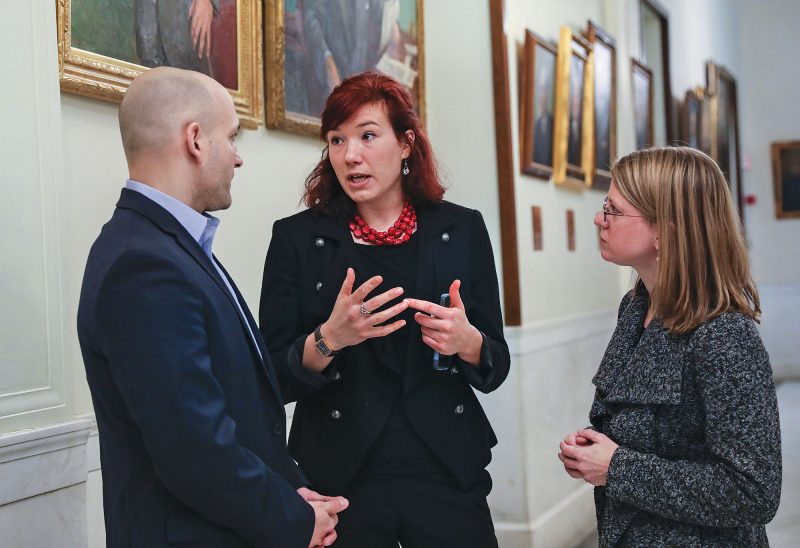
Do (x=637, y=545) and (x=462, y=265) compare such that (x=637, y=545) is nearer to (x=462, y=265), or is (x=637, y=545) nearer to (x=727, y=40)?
(x=462, y=265)

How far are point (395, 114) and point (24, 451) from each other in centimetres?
153

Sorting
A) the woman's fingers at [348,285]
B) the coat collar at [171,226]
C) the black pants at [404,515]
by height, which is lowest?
the black pants at [404,515]

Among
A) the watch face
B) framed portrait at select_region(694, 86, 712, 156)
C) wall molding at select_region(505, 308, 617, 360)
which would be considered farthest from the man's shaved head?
framed portrait at select_region(694, 86, 712, 156)

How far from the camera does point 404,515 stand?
2912mm

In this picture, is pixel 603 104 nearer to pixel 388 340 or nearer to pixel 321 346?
pixel 388 340

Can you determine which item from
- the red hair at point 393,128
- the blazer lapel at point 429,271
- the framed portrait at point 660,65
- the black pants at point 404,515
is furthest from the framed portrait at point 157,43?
the framed portrait at point 660,65

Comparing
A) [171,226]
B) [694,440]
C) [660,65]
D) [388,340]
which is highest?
[660,65]

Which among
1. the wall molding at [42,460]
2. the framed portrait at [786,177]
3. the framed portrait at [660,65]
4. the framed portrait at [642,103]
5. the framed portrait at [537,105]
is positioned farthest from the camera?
the framed portrait at [786,177]

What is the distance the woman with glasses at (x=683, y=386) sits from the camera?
2.40 metres

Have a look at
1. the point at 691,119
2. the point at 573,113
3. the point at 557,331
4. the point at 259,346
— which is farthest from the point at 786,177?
the point at 259,346

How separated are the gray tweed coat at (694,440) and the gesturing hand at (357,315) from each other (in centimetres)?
69

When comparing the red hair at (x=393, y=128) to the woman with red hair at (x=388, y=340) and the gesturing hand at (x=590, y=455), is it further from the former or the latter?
the gesturing hand at (x=590, y=455)

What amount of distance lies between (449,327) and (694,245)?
2.41ft

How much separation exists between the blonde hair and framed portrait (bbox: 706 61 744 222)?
1017 cm
